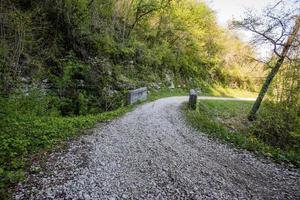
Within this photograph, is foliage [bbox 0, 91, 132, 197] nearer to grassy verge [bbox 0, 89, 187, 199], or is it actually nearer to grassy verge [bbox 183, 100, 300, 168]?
grassy verge [bbox 0, 89, 187, 199]

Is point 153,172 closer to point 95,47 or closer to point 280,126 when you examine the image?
point 280,126

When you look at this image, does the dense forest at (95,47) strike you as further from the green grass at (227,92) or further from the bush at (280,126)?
the bush at (280,126)

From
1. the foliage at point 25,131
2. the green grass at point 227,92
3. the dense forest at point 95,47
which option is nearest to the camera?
the foliage at point 25,131

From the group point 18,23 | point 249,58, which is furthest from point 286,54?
point 18,23

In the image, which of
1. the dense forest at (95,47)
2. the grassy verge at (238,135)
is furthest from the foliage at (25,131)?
the grassy verge at (238,135)

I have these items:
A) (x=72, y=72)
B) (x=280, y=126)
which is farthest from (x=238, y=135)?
(x=72, y=72)

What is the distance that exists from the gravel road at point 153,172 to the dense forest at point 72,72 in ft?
2.29

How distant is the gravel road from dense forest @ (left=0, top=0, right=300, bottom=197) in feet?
2.29

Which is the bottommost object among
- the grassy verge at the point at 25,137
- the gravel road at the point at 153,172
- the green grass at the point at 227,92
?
the gravel road at the point at 153,172

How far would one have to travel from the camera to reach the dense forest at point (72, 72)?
5943 millimetres

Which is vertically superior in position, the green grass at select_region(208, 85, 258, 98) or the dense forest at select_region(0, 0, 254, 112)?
the dense forest at select_region(0, 0, 254, 112)

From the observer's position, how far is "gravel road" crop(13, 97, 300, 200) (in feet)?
11.8

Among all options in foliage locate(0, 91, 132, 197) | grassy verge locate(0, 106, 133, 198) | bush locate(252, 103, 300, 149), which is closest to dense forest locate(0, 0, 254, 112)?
foliage locate(0, 91, 132, 197)

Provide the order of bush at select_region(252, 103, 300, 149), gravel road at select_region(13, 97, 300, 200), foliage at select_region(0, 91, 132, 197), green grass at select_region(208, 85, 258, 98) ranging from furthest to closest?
green grass at select_region(208, 85, 258, 98)
bush at select_region(252, 103, 300, 149)
foliage at select_region(0, 91, 132, 197)
gravel road at select_region(13, 97, 300, 200)
